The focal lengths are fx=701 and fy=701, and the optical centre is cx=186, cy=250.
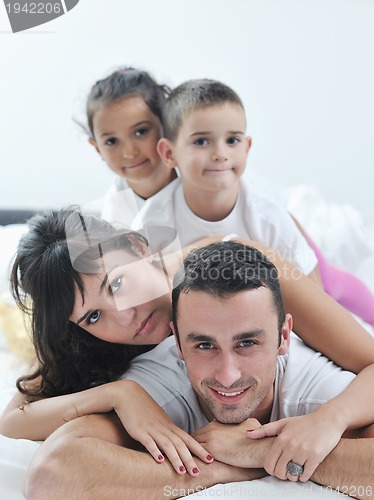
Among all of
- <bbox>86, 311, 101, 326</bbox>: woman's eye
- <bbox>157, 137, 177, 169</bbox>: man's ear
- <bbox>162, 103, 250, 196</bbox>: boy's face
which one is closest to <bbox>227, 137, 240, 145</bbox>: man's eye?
<bbox>162, 103, 250, 196</bbox>: boy's face

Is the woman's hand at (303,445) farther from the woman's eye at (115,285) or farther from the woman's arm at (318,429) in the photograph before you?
the woman's eye at (115,285)

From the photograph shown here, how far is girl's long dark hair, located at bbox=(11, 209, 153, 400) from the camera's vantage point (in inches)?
53.6

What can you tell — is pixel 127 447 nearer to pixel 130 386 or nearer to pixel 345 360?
pixel 130 386

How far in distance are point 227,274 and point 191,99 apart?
2.33 feet

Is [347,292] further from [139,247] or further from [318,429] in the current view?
[318,429]

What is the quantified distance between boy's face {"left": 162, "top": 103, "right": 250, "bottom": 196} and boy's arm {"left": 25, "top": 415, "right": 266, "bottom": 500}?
803 millimetres

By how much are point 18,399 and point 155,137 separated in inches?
31.8

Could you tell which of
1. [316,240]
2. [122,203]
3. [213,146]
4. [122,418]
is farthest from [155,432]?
[316,240]

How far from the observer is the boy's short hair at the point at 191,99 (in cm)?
174

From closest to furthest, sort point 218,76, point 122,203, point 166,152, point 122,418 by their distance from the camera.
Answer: point 122,418 < point 166,152 < point 122,203 < point 218,76

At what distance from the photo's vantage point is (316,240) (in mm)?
2463

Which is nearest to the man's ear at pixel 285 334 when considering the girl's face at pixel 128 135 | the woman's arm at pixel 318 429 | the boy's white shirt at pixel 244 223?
the woman's arm at pixel 318 429

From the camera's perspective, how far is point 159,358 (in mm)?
1428

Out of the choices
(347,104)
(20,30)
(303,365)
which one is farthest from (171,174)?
(347,104)
